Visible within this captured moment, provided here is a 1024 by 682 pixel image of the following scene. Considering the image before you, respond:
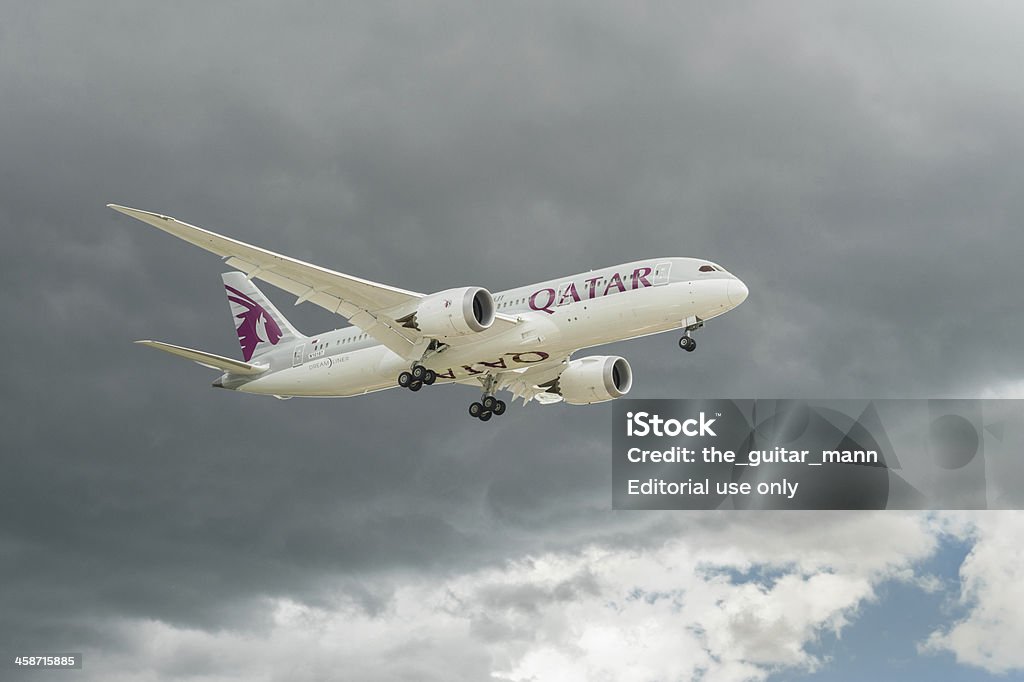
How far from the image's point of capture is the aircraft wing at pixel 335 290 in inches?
1811

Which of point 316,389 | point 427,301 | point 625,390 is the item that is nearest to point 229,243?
point 427,301

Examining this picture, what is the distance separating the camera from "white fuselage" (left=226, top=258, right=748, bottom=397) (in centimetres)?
4606

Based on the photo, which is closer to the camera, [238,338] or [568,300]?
[568,300]

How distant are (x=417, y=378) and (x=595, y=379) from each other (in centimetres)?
972

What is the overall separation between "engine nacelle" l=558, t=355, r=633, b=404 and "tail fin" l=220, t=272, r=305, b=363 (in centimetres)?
1453

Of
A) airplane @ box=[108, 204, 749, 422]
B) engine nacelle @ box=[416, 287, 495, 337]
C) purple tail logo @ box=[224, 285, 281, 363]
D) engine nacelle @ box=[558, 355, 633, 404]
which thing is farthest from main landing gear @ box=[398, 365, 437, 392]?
purple tail logo @ box=[224, 285, 281, 363]

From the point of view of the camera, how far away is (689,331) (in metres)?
46.8

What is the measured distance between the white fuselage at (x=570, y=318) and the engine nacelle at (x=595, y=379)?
3830 millimetres

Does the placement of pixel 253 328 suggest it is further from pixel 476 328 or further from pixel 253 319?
pixel 476 328

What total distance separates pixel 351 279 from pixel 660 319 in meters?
13.3

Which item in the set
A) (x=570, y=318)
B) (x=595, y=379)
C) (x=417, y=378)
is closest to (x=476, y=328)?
(x=570, y=318)

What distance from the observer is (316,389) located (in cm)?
5675

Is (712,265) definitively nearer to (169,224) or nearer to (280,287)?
(280,287)

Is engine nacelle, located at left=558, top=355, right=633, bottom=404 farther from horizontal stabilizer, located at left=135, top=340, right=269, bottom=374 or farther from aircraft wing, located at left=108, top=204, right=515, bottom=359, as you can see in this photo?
horizontal stabilizer, located at left=135, top=340, right=269, bottom=374
